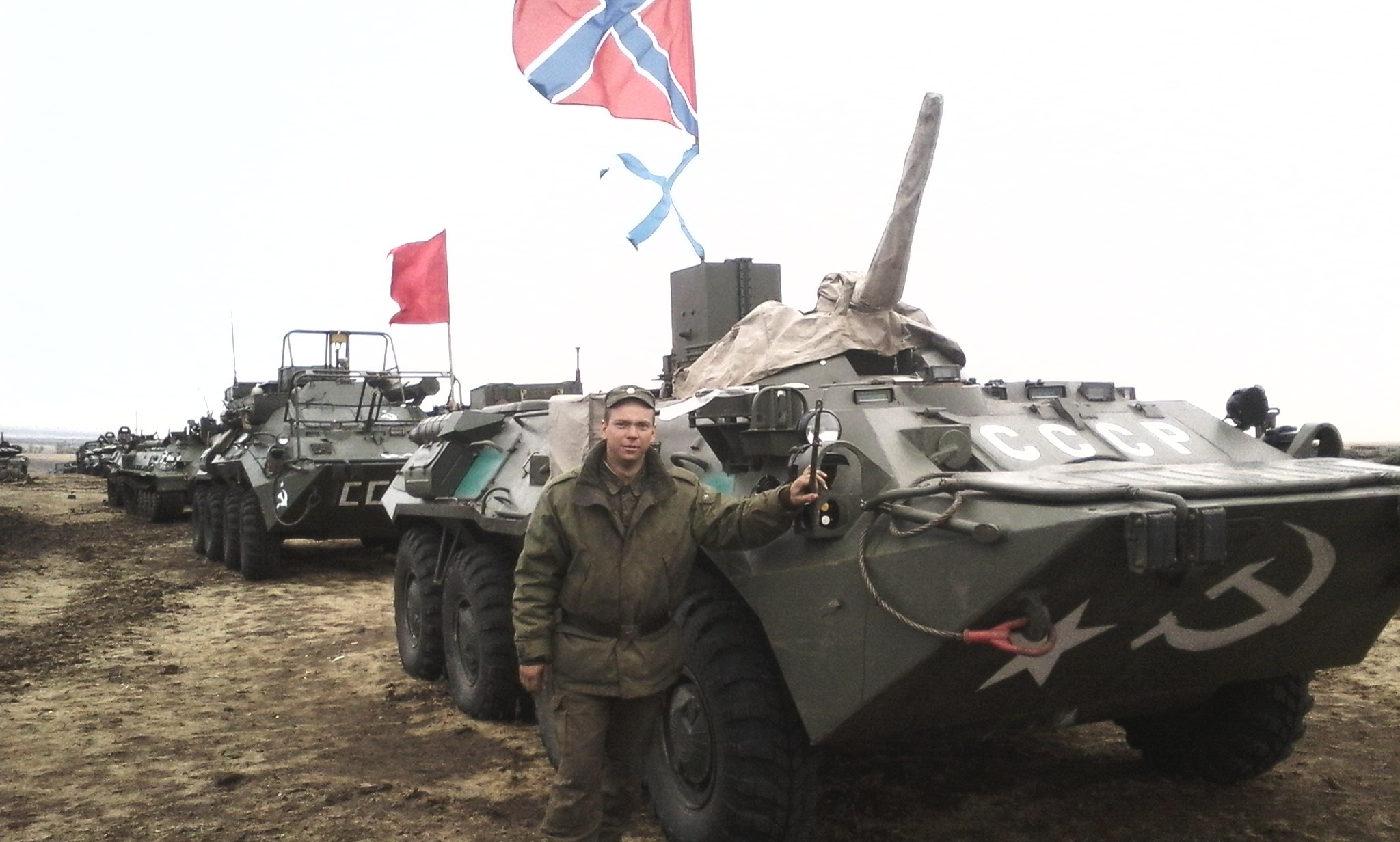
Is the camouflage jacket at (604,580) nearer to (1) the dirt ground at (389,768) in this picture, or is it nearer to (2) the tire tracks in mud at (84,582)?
(1) the dirt ground at (389,768)

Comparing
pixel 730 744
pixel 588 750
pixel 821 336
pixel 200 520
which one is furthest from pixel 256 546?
pixel 588 750

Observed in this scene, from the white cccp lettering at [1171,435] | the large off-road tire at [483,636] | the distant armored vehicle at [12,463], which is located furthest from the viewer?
the distant armored vehicle at [12,463]

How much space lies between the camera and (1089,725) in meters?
5.78

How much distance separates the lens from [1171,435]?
4.48 metres

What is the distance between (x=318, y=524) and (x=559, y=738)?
8.74 metres

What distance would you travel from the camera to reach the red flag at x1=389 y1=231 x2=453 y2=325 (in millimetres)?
12734

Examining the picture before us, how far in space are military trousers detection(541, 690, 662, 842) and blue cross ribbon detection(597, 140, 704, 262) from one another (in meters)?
4.32

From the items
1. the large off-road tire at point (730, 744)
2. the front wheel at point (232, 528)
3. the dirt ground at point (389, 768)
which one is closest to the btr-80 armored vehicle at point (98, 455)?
the front wheel at point (232, 528)

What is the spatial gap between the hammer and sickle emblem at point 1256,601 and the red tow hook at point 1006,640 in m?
0.49

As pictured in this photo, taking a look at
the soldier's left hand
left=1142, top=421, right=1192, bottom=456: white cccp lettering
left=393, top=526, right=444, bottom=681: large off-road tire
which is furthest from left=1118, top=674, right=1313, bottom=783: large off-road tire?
left=393, top=526, right=444, bottom=681: large off-road tire

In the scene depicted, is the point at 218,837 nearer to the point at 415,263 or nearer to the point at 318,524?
the point at 318,524

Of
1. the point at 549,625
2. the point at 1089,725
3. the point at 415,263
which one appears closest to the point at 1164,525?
the point at 549,625

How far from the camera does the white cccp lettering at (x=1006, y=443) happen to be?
13.0 feet

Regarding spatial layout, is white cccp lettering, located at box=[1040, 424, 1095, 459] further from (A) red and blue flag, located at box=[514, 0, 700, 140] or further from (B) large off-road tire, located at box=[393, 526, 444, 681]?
(A) red and blue flag, located at box=[514, 0, 700, 140]
